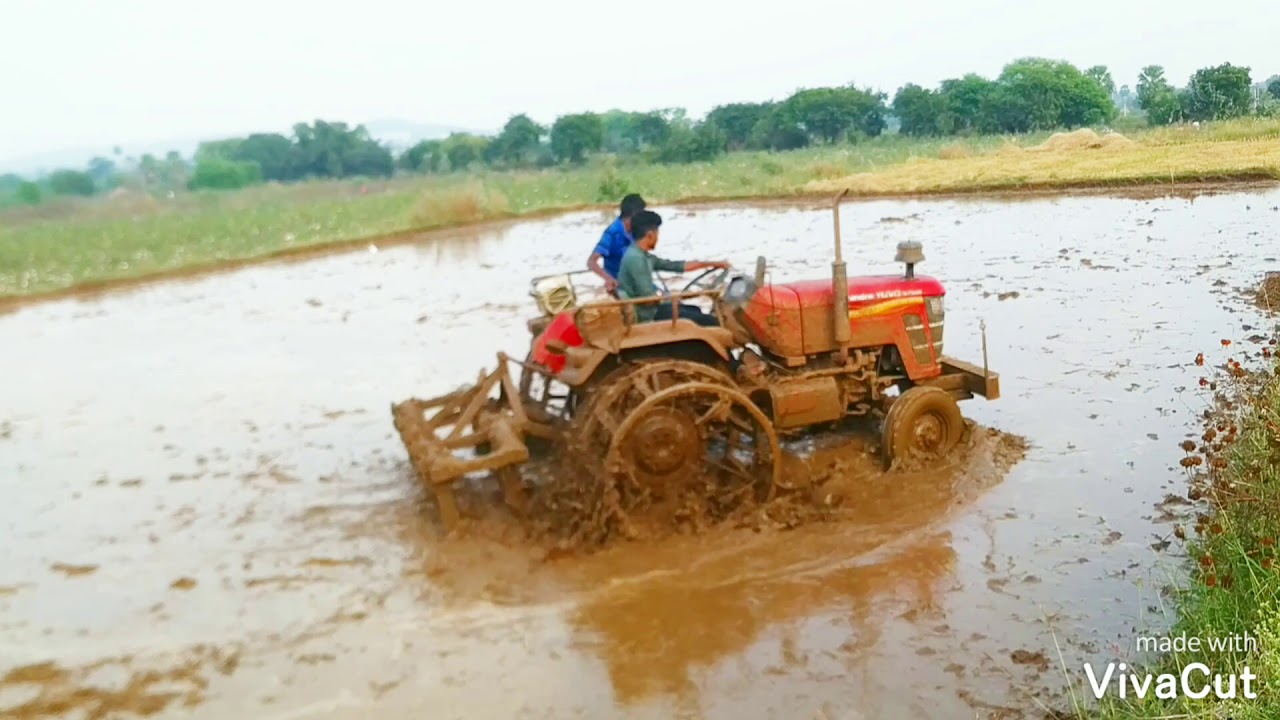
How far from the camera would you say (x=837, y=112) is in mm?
57875

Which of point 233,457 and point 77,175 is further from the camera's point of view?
point 77,175

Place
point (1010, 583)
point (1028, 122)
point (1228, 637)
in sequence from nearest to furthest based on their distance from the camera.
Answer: point (1228, 637) → point (1010, 583) → point (1028, 122)

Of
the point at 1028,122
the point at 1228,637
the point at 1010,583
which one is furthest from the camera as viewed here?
the point at 1028,122

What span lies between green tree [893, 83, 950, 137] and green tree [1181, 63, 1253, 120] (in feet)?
53.2

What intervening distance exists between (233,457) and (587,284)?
8081 millimetres

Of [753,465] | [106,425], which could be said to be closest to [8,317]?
[106,425]

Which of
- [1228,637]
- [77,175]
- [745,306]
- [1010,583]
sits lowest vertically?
[1010,583]

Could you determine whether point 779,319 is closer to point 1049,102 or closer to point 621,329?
point 621,329

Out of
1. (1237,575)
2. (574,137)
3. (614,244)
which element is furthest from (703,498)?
(574,137)

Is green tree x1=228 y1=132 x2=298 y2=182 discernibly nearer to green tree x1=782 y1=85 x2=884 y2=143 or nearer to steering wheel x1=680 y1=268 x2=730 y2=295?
green tree x1=782 y1=85 x2=884 y2=143

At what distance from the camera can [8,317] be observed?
1647cm

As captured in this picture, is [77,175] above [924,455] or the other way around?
above

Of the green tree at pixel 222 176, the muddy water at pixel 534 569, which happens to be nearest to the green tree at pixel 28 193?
the green tree at pixel 222 176

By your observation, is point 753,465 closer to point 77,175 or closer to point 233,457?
point 233,457
